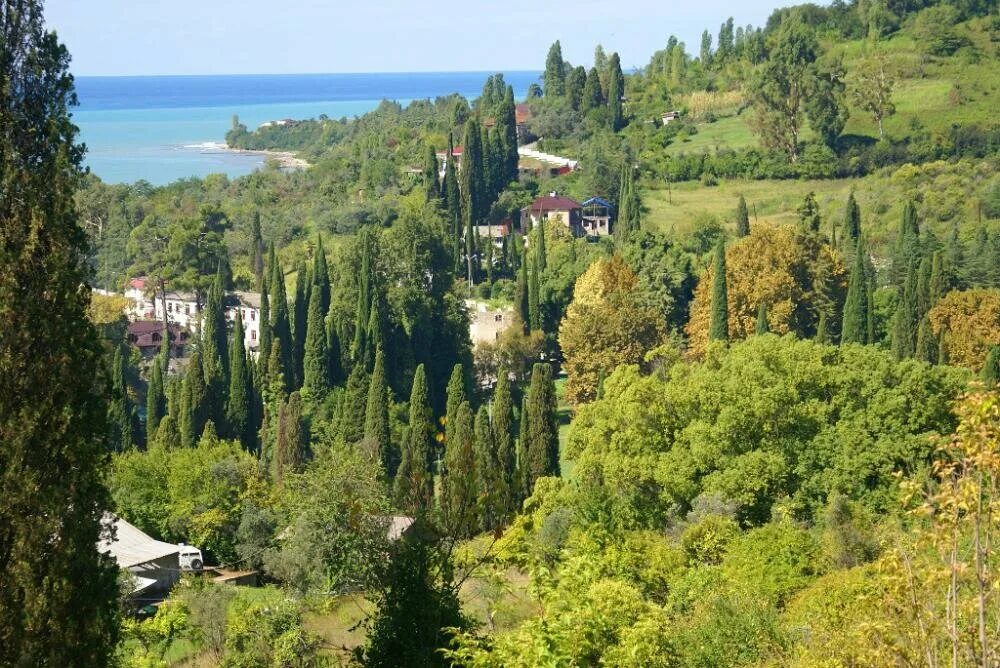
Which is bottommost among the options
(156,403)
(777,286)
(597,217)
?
(156,403)

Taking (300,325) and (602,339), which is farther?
(300,325)

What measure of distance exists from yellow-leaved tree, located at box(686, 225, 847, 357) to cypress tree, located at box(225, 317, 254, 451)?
16.4 metres

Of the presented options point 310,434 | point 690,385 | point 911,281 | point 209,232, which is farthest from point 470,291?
point 690,385

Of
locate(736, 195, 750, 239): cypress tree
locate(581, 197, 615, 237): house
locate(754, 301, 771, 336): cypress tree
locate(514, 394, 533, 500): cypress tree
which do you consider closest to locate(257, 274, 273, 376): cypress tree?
locate(514, 394, 533, 500): cypress tree

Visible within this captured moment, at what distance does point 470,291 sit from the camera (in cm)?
6397

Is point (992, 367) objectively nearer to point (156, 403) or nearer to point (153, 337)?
point (156, 403)

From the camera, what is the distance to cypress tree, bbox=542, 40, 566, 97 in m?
98.7

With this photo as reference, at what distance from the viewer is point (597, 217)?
72.1 meters

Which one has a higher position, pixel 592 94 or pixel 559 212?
pixel 592 94

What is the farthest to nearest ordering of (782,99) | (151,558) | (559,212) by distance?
(782,99)
(559,212)
(151,558)

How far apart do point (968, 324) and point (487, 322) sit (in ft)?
71.1

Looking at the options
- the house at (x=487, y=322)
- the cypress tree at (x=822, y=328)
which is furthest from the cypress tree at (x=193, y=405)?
the cypress tree at (x=822, y=328)

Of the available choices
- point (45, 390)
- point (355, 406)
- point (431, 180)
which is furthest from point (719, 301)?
point (45, 390)

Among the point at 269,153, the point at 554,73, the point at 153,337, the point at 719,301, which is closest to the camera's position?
the point at 719,301
